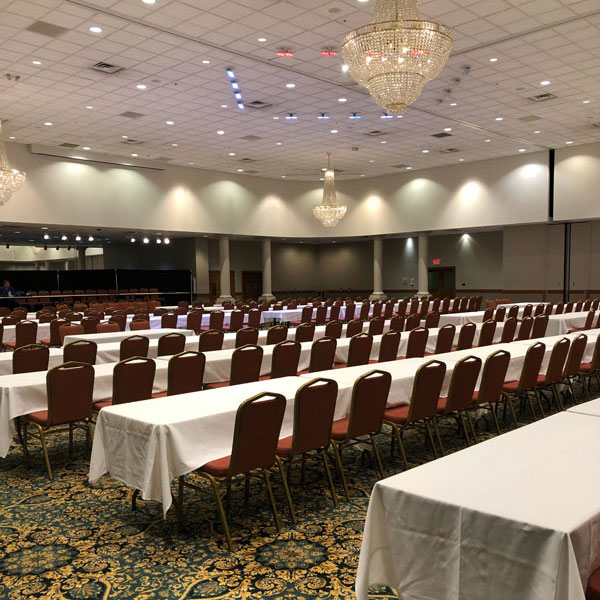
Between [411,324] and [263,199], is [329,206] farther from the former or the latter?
[411,324]

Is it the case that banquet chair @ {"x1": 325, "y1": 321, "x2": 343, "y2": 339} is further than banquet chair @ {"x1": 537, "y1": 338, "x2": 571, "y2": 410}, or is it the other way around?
banquet chair @ {"x1": 325, "y1": 321, "x2": 343, "y2": 339}

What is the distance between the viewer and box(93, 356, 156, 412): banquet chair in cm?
542

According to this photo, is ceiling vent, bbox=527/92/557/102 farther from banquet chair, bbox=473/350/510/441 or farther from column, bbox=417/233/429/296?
banquet chair, bbox=473/350/510/441

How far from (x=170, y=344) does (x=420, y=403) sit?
4.24 metres

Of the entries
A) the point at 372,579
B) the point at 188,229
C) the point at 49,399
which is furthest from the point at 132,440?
the point at 188,229

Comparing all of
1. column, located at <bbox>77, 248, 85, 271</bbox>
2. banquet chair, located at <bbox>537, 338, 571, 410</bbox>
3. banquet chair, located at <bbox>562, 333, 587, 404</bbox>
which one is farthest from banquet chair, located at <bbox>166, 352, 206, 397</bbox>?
column, located at <bbox>77, 248, 85, 271</bbox>

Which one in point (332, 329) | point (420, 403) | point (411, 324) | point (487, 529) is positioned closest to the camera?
point (487, 529)

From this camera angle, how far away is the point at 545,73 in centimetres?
1348

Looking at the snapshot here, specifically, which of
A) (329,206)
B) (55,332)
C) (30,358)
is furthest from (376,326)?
(329,206)

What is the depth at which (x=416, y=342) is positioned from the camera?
8.78 meters

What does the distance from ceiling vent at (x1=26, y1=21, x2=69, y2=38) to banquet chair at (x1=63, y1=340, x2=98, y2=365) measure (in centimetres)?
626

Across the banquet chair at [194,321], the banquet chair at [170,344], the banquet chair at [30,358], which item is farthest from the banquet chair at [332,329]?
the banquet chair at [30,358]

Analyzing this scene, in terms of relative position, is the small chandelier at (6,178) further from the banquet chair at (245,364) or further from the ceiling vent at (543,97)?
the ceiling vent at (543,97)

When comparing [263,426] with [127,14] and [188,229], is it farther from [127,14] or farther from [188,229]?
[188,229]
